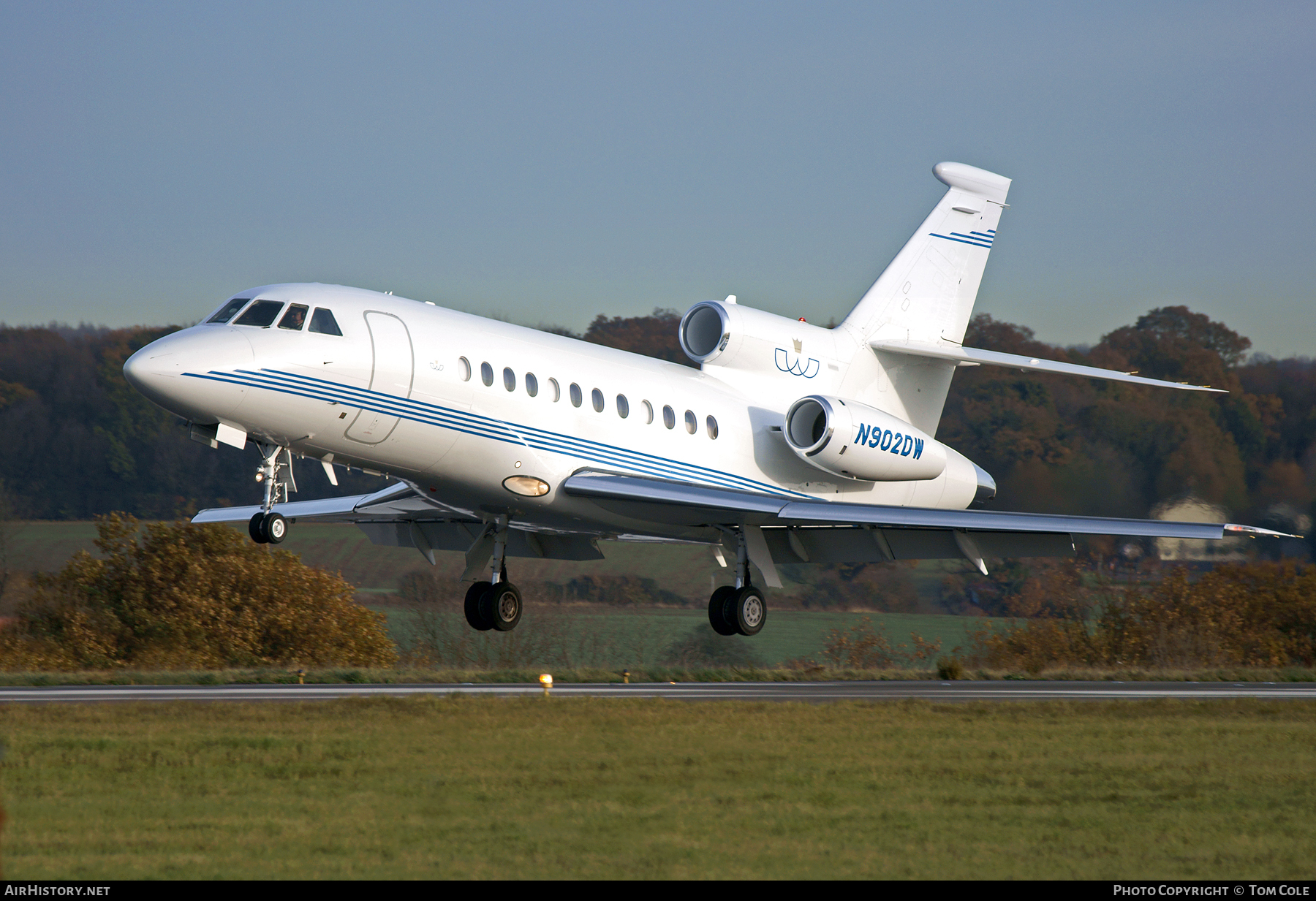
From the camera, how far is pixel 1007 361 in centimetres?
2338

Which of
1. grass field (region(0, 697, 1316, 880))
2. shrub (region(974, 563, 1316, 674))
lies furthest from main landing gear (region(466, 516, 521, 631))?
shrub (region(974, 563, 1316, 674))

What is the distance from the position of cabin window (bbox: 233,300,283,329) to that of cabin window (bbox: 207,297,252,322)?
17 centimetres

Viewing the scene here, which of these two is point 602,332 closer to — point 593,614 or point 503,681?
point 593,614

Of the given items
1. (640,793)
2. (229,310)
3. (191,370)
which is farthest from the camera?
(229,310)

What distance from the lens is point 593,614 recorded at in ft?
140

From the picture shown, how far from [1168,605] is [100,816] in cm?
2762

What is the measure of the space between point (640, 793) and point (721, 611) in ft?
35.3

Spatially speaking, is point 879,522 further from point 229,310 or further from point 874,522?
point 229,310

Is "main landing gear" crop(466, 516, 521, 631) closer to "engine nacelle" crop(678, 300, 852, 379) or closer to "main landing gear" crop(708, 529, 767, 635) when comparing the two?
"main landing gear" crop(708, 529, 767, 635)

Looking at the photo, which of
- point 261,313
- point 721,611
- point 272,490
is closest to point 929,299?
point 721,611

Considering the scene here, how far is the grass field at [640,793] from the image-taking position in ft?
29.1

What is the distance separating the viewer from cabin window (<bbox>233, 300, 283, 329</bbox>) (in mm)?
17391

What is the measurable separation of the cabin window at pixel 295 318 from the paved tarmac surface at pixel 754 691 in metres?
4.79
